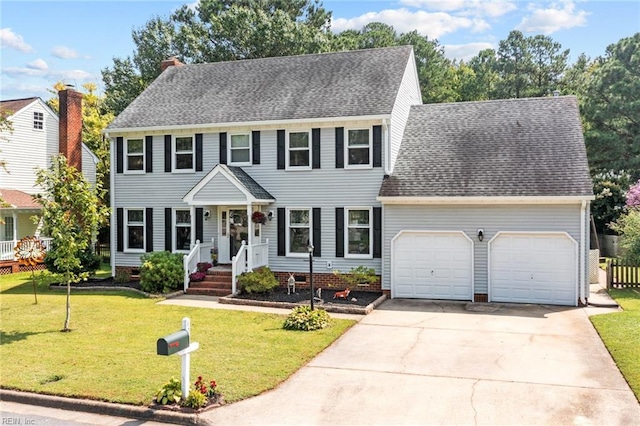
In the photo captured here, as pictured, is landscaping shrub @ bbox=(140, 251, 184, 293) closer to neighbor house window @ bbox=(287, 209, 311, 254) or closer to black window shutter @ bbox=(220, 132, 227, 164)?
neighbor house window @ bbox=(287, 209, 311, 254)

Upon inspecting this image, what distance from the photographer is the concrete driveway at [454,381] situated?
293 inches

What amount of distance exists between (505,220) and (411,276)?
3389 mm

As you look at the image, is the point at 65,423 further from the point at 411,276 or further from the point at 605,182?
the point at 605,182

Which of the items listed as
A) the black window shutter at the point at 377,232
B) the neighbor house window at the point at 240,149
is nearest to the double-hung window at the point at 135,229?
the neighbor house window at the point at 240,149

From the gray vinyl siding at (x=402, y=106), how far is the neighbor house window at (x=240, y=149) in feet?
17.2

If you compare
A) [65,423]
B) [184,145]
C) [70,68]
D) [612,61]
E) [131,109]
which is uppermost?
[70,68]

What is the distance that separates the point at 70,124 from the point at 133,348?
69.6ft

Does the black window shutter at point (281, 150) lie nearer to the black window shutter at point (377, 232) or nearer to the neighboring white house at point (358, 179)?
the neighboring white house at point (358, 179)

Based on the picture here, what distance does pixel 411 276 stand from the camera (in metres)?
17.0

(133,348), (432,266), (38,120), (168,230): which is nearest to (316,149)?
(432,266)

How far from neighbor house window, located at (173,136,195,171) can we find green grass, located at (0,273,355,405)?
19.3 feet

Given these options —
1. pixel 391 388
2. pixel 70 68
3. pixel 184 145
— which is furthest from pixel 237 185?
pixel 70 68

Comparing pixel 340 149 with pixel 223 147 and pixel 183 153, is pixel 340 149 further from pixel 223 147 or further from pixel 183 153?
pixel 183 153

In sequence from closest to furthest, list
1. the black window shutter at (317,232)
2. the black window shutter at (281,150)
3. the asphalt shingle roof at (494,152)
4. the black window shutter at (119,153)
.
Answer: the asphalt shingle roof at (494,152) < the black window shutter at (317,232) < the black window shutter at (281,150) < the black window shutter at (119,153)
